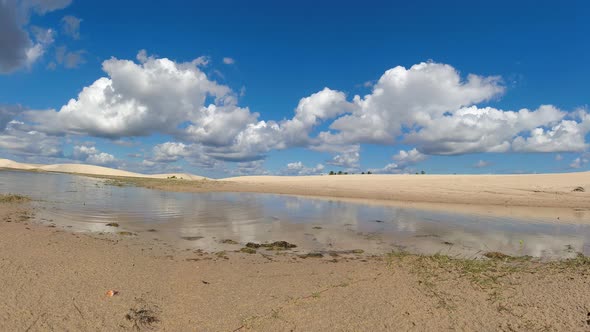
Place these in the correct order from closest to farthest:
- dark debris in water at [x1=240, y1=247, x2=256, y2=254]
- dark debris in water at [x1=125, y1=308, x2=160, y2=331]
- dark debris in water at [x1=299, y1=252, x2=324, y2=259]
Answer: dark debris in water at [x1=125, y1=308, x2=160, y2=331], dark debris in water at [x1=299, y1=252, x2=324, y2=259], dark debris in water at [x1=240, y1=247, x2=256, y2=254]

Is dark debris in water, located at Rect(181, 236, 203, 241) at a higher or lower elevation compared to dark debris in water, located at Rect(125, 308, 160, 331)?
higher

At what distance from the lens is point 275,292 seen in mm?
6266

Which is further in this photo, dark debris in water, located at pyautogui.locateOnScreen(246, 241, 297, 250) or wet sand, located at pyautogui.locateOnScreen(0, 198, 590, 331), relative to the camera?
dark debris in water, located at pyautogui.locateOnScreen(246, 241, 297, 250)

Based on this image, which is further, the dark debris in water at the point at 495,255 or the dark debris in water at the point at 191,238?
the dark debris in water at the point at 191,238

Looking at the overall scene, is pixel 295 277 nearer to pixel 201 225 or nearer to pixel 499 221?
pixel 201 225

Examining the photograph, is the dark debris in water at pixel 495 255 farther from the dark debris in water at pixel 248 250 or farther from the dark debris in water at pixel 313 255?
the dark debris in water at pixel 248 250

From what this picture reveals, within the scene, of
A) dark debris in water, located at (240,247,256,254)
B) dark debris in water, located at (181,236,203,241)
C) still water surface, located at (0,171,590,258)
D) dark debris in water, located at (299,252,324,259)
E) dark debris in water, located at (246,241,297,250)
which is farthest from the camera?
dark debris in water, located at (181,236,203,241)

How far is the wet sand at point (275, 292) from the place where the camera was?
5023 mm

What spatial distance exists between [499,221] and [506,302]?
1375cm

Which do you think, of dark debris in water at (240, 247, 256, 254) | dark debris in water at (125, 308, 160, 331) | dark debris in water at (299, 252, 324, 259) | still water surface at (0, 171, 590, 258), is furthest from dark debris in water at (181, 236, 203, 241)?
dark debris in water at (125, 308, 160, 331)

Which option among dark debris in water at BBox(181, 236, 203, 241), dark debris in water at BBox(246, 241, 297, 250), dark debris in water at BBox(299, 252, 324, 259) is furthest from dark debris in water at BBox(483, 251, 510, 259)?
dark debris in water at BBox(181, 236, 203, 241)

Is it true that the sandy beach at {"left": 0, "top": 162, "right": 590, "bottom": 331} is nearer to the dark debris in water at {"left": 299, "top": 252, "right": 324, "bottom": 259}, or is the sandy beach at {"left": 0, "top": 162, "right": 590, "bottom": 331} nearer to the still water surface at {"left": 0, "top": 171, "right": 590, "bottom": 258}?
the dark debris in water at {"left": 299, "top": 252, "right": 324, "bottom": 259}

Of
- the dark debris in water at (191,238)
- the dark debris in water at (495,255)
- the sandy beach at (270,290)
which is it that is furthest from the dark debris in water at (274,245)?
the dark debris in water at (495,255)

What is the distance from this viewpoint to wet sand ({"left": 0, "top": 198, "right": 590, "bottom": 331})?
16.5 feet
